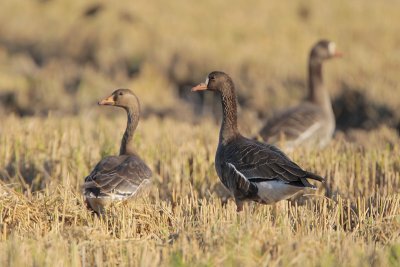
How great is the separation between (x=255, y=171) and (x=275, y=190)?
0.34 m

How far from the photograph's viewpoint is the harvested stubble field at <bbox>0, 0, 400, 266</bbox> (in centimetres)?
635

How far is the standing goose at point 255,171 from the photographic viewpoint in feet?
25.3

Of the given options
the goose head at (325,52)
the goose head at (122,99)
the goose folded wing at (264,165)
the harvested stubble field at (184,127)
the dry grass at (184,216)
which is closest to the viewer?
the dry grass at (184,216)

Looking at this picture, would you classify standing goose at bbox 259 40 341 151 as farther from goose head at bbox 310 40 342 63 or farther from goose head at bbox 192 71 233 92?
goose head at bbox 192 71 233 92

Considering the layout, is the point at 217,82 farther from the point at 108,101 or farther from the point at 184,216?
the point at 184,216

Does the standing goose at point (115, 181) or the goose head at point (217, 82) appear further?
the goose head at point (217, 82)

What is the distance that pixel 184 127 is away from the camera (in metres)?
14.2


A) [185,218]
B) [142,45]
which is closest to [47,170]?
[185,218]

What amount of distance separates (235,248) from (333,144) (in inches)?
257

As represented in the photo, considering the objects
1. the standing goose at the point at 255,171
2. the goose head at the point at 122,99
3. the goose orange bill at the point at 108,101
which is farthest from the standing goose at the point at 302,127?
the standing goose at the point at 255,171

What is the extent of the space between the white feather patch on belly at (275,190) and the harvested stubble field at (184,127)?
0.16 meters

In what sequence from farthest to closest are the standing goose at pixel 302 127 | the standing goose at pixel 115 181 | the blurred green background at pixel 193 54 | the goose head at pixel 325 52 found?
the blurred green background at pixel 193 54, the goose head at pixel 325 52, the standing goose at pixel 302 127, the standing goose at pixel 115 181

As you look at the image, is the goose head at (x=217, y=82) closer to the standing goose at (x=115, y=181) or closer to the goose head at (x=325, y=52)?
the standing goose at (x=115, y=181)

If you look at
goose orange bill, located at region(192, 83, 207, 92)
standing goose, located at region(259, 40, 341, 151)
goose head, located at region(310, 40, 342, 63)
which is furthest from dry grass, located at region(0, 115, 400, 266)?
goose head, located at region(310, 40, 342, 63)
